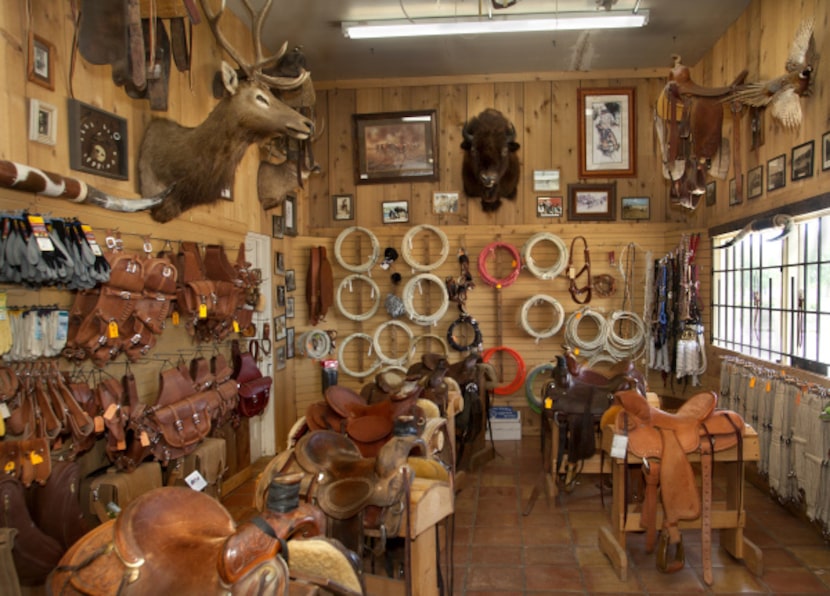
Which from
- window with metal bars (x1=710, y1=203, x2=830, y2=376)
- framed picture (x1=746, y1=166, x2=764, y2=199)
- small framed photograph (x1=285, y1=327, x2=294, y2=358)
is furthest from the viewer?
small framed photograph (x1=285, y1=327, x2=294, y2=358)

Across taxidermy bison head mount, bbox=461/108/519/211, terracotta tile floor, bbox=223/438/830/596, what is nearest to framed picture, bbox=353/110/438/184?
taxidermy bison head mount, bbox=461/108/519/211

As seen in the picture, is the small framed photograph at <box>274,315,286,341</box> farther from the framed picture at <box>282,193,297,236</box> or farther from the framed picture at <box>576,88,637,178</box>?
the framed picture at <box>576,88,637,178</box>

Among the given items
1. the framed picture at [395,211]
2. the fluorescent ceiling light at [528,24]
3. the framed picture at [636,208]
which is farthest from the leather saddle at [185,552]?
the framed picture at [636,208]

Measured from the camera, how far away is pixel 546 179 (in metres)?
6.81

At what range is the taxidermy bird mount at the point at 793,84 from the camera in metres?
3.97

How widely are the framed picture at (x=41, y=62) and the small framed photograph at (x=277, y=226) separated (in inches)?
122

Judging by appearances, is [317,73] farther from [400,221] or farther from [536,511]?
[536,511]

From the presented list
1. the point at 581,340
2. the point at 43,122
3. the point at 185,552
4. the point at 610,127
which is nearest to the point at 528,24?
the point at 610,127

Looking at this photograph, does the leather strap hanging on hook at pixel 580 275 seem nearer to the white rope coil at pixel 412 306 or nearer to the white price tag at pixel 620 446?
the white rope coil at pixel 412 306

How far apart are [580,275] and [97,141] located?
16.4 ft

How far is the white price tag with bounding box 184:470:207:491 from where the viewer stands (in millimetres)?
3487

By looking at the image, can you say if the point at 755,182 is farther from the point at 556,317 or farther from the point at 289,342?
the point at 289,342

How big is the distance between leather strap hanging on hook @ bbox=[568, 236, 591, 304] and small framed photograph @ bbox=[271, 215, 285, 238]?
316 centimetres

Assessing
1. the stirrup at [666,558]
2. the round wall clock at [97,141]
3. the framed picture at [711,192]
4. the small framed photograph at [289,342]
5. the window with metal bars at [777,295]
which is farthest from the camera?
the small framed photograph at [289,342]
